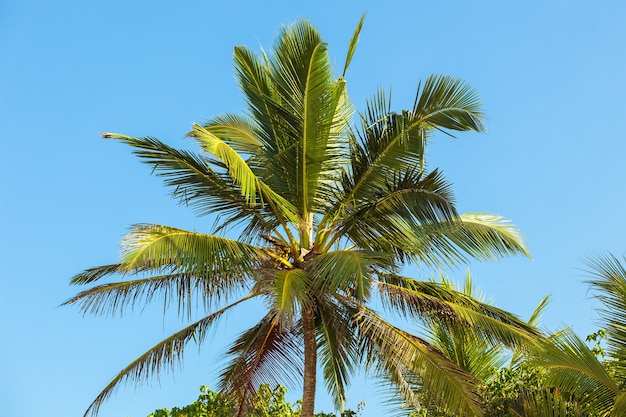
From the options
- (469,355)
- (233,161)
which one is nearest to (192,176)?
(233,161)

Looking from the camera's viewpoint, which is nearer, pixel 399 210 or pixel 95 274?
pixel 399 210

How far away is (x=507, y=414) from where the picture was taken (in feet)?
39.2

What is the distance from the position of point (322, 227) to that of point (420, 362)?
7.59 feet

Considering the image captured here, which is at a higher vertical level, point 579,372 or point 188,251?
point 188,251

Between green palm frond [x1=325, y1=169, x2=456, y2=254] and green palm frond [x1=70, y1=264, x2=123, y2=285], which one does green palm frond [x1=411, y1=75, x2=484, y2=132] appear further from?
green palm frond [x1=70, y1=264, x2=123, y2=285]

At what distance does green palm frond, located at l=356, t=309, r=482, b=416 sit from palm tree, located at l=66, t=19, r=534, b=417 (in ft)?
0.06

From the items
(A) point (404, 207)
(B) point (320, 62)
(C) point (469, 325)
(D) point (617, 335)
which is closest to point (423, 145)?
(A) point (404, 207)

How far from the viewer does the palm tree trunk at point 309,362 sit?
1070 cm

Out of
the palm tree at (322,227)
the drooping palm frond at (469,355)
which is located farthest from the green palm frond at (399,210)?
the drooping palm frond at (469,355)

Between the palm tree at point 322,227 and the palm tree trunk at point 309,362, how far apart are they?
19 mm

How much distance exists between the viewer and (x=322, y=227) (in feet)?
36.3

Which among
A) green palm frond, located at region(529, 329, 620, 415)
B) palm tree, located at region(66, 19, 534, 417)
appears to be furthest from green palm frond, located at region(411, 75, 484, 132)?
green palm frond, located at region(529, 329, 620, 415)

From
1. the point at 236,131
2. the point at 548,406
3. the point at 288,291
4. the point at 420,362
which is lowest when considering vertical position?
the point at 548,406

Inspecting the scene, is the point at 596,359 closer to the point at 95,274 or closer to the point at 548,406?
the point at 548,406
